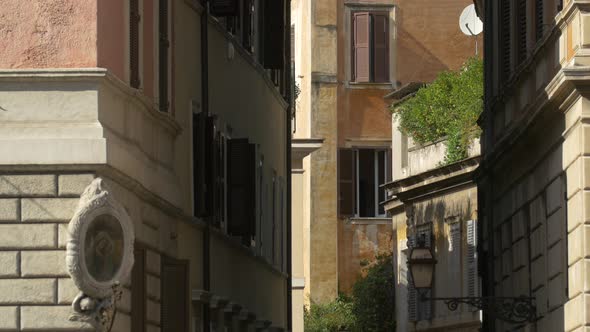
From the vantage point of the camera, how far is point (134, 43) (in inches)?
939

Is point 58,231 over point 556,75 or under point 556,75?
under

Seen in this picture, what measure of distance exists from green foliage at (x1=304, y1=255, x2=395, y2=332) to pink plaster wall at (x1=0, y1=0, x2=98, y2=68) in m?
28.5

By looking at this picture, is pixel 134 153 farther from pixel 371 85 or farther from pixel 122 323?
pixel 371 85

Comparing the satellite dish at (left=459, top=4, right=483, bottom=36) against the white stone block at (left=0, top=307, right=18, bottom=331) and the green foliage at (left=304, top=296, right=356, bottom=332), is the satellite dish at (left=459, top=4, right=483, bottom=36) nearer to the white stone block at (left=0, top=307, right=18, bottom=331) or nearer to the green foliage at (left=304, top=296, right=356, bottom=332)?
the green foliage at (left=304, top=296, right=356, bottom=332)

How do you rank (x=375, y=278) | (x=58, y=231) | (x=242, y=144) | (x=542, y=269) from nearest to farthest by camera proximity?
(x=58, y=231) → (x=542, y=269) → (x=242, y=144) → (x=375, y=278)

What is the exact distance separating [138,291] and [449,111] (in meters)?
22.1

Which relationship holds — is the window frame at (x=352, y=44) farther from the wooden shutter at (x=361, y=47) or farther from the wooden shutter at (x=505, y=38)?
the wooden shutter at (x=505, y=38)

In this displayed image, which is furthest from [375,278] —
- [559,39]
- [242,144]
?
[559,39]

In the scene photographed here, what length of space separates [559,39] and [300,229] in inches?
773

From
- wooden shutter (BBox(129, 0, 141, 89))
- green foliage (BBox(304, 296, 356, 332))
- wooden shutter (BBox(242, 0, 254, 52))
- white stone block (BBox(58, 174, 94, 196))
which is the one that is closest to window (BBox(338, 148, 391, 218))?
green foliage (BBox(304, 296, 356, 332))

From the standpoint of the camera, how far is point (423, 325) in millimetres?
46594

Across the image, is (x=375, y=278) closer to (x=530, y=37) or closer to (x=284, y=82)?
(x=284, y=82)

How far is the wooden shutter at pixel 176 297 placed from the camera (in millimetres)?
26734

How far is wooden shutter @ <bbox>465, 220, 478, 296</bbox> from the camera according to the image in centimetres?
4269
